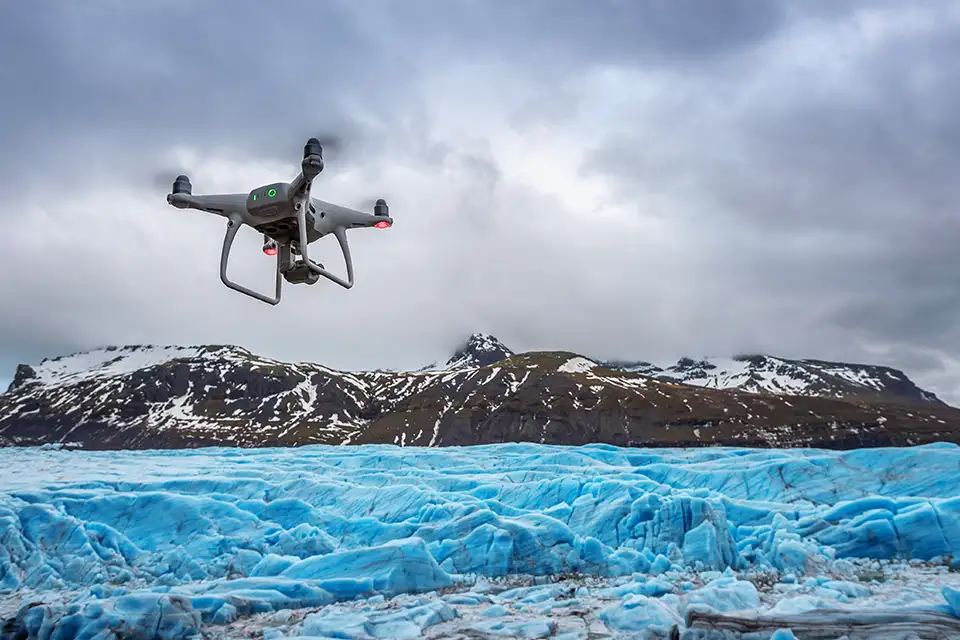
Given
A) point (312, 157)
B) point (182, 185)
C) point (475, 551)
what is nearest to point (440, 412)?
point (475, 551)

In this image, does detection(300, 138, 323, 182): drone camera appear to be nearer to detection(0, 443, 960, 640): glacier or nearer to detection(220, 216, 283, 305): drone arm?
detection(220, 216, 283, 305): drone arm

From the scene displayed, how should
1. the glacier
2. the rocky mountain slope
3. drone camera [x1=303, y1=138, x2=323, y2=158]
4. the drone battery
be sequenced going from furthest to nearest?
the rocky mountain slope, the glacier, the drone battery, drone camera [x1=303, y1=138, x2=323, y2=158]

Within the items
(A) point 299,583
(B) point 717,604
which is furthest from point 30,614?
(B) point 717,604

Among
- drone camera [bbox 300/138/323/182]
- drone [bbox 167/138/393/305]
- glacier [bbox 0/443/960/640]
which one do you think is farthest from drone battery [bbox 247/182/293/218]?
glacier [bbox 0/443/960/640]

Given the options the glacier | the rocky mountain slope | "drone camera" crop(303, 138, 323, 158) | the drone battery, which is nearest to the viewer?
"drone camera" crop(303, 138, 323, 158)

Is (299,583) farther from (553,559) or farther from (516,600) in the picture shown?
(553,559)

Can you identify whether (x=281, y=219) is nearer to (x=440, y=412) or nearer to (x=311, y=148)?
(x=311, y=148)
